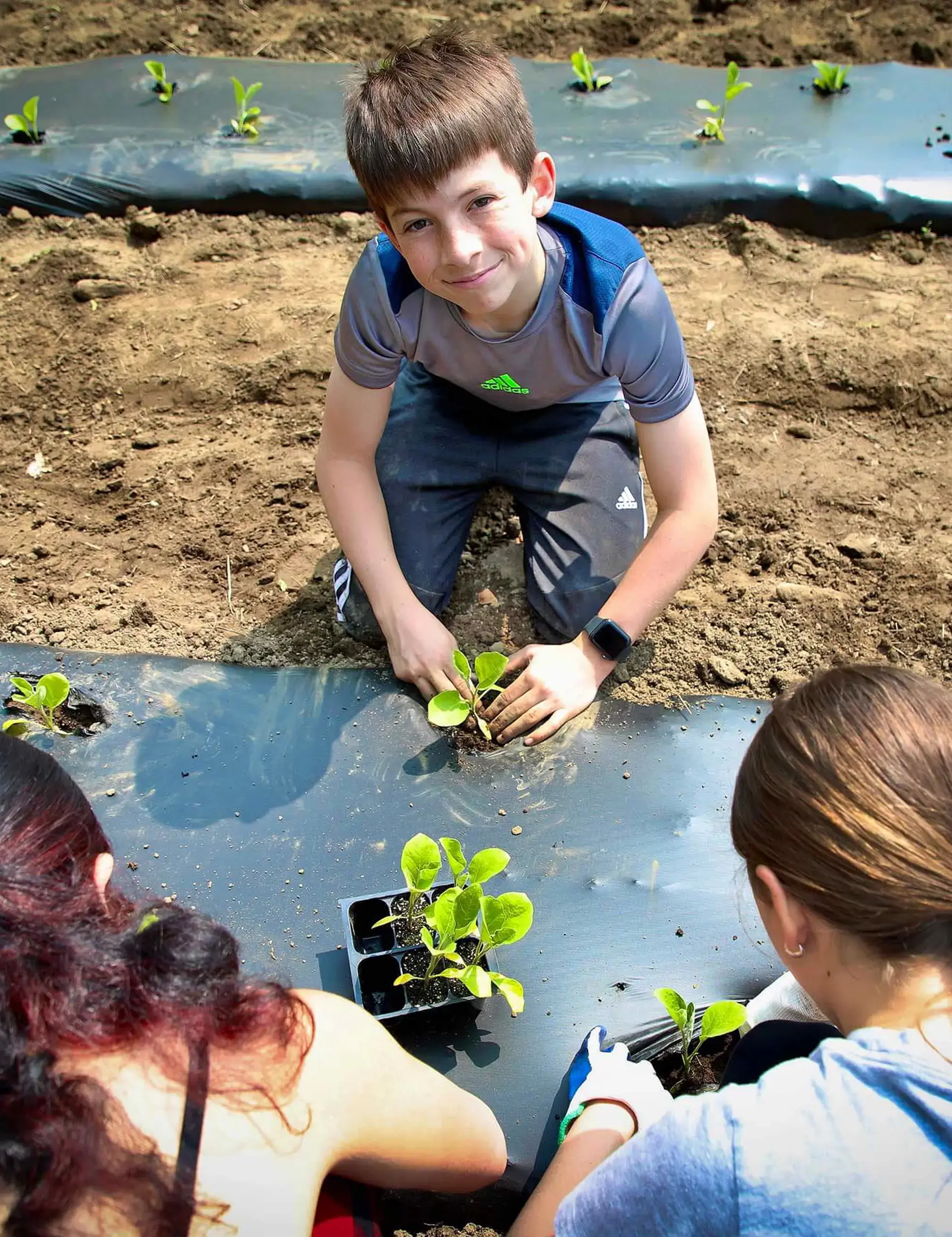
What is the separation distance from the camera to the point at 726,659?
2.17 meters

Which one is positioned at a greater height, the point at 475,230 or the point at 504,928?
the point at 475,230

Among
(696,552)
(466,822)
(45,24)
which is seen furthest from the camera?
(45,24)

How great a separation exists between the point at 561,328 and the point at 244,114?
1919mm

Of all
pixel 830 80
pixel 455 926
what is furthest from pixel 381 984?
pixel 830 80

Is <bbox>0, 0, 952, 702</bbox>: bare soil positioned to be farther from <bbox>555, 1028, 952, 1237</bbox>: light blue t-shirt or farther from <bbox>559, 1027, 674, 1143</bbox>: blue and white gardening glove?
<bbox>555, 1028, 952, 1237</bbox>: light blue t-shirt

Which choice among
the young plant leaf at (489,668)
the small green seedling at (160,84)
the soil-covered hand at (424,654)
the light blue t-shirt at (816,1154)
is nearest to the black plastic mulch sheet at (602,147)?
the small green seedling at (160,84)

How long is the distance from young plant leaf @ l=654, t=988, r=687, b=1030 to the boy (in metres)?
0.60

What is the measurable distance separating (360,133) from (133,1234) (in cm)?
161

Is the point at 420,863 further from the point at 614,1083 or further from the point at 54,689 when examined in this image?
the point at 54,689

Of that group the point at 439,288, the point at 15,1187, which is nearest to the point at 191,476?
the point at 439,288

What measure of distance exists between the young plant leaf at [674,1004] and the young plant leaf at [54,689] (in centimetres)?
121

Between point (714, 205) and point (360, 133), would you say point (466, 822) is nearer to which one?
point (360, 133)

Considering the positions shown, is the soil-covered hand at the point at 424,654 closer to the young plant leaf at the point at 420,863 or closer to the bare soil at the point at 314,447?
the bare soil at the point at 314,447

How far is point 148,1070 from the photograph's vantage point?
0.92 metres
